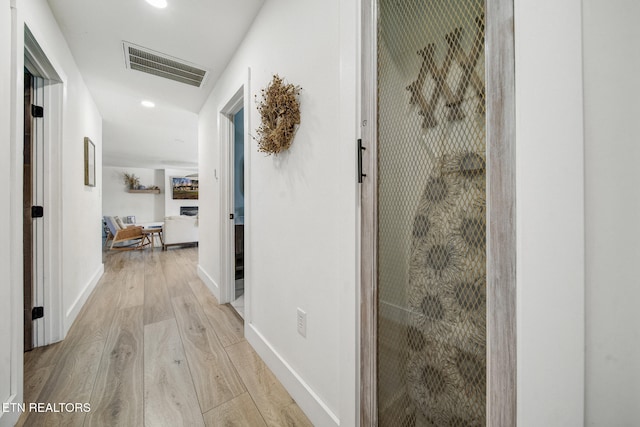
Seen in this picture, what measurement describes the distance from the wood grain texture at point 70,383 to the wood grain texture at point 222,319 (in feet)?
2.51

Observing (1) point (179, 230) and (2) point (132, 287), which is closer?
(2) point (132, 287)

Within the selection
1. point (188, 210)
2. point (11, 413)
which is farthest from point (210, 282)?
point (188, 210)

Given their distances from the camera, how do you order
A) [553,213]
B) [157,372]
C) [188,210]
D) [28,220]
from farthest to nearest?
[188,210], [28,220], [157,372], [553,213]

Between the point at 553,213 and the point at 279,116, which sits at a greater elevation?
A: the point at 279,116

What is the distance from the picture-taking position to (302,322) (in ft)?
4.29

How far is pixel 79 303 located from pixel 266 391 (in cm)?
230

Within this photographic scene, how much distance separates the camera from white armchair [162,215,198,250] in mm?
5746

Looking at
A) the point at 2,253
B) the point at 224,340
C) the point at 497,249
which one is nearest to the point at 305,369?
the point at 224,340

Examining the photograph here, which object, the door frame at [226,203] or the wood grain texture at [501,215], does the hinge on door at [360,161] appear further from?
the door frame at [226,203]

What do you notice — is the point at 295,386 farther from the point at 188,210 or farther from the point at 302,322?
the point at 188,210

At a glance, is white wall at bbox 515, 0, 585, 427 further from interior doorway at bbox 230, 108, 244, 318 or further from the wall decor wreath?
interior doorway at bbox 230, 108, 244, 318

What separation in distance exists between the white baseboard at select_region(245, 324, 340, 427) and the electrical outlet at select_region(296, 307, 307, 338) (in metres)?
0.25

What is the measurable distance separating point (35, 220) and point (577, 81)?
9.74ft

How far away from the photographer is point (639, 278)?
438mm
